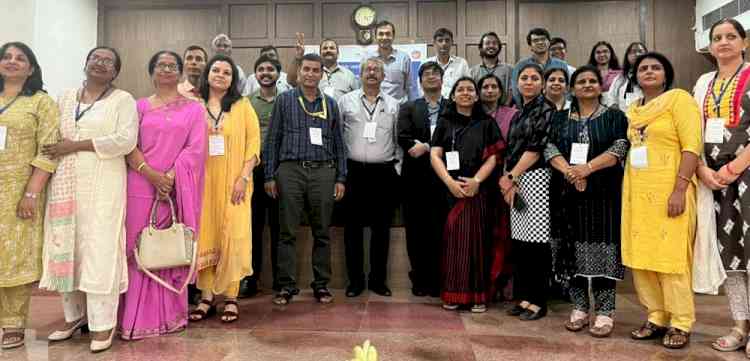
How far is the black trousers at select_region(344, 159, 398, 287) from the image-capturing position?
3.63 meters

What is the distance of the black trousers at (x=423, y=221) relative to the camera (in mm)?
3500

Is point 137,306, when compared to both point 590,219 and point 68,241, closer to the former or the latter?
point 68,241

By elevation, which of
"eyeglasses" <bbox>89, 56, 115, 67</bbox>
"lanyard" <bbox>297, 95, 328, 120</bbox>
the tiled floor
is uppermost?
"eyeglasses" <bbox>89, 56, 115, 67</bbox>

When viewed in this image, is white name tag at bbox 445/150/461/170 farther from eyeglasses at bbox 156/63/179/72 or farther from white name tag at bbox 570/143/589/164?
eyeglasses at bbox 156/63/179/72

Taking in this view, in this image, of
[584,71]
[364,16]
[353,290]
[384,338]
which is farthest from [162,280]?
[364,16]

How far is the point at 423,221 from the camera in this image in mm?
3592

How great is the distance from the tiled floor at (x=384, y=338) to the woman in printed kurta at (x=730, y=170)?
0.33 meters

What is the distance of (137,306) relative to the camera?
2.67m

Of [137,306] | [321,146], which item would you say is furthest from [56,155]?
[321,146]

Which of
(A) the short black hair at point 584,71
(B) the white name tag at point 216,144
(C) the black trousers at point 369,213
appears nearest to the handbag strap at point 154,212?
(B) the white name tag at point 216,144

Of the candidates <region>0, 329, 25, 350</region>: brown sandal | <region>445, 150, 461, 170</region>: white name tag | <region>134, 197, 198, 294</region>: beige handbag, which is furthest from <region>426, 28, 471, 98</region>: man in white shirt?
<region>0, 329, 25, 350</region>: brown sandal

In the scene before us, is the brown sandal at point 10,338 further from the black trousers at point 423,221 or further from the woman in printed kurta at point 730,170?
the woman in printed kurta at point 730,170

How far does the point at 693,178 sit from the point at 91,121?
3080mm

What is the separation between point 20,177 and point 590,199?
9.85ft
